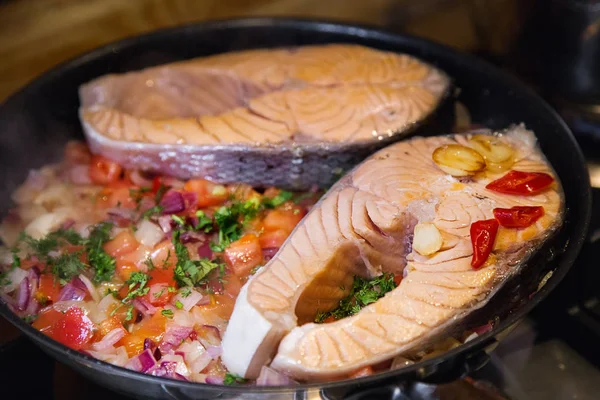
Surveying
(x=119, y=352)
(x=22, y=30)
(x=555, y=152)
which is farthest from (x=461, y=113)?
(x=22, y=30)

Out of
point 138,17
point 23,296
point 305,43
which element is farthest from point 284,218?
point 138,17

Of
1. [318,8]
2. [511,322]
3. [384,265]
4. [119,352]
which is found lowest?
[119,352]

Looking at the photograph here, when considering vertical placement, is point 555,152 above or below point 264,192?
above

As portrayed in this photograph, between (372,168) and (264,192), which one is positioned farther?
(264,192)

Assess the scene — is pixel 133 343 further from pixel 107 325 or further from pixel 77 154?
pixel 77 154

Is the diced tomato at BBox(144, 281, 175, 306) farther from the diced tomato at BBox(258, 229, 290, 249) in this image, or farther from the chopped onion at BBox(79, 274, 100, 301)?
the diced tomato at BBox(258, 229, 290, 249)

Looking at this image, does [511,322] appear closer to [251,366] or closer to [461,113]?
[251,366]

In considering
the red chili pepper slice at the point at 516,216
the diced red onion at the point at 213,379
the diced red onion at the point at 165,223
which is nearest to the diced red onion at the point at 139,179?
the diced red onion at the point at 165,223
